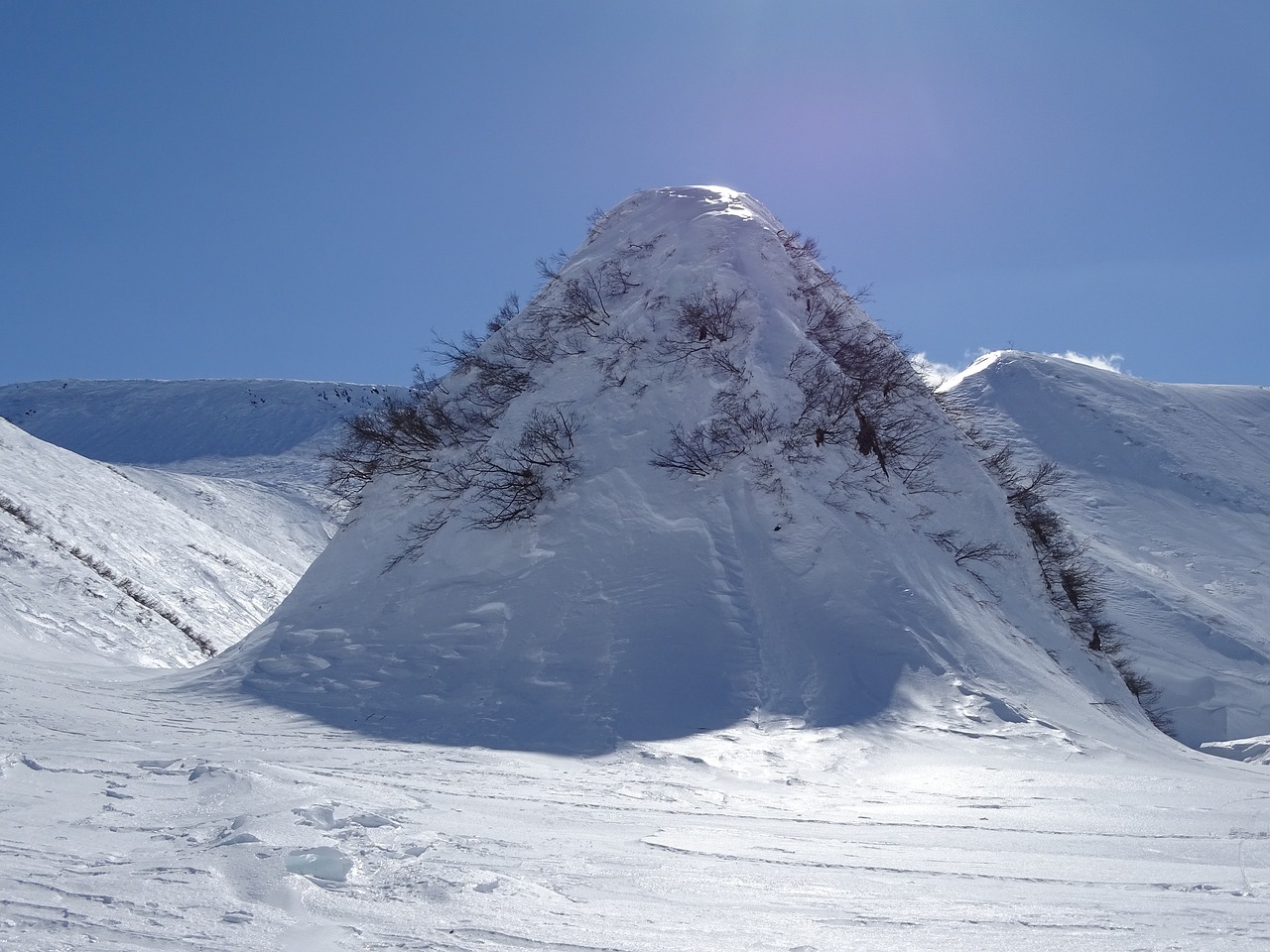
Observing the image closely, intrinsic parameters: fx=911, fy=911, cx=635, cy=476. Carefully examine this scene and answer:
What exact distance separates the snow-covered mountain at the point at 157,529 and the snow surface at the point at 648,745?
2.92 ft

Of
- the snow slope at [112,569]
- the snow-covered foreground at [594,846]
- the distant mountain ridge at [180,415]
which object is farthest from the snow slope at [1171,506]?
the distant mountain ridge at [180,415]

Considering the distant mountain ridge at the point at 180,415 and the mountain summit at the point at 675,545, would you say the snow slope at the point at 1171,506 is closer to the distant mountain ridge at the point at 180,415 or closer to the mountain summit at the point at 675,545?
the mountain summit at the point at 675,545

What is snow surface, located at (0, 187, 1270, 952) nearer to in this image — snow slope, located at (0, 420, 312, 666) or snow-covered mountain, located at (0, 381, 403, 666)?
snow slope, located at (0, 420, 312, 666)

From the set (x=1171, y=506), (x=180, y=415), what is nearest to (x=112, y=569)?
(x=1171, y=506)

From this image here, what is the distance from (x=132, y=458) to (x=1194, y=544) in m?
47.8

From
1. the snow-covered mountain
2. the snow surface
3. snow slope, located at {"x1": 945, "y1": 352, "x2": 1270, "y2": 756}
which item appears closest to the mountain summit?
the snow surface

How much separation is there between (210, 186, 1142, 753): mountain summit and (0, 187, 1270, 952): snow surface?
53 mm

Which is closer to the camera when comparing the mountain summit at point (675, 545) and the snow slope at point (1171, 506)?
the mountain summit at point (675, 545)

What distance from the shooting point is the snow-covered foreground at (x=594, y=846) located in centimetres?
323

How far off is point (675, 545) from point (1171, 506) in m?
25.6

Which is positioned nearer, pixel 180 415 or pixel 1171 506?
pixel 1171 506

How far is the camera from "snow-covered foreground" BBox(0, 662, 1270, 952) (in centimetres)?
323

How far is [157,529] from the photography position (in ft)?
77.2

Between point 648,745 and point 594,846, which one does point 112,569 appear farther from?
point 594,846
